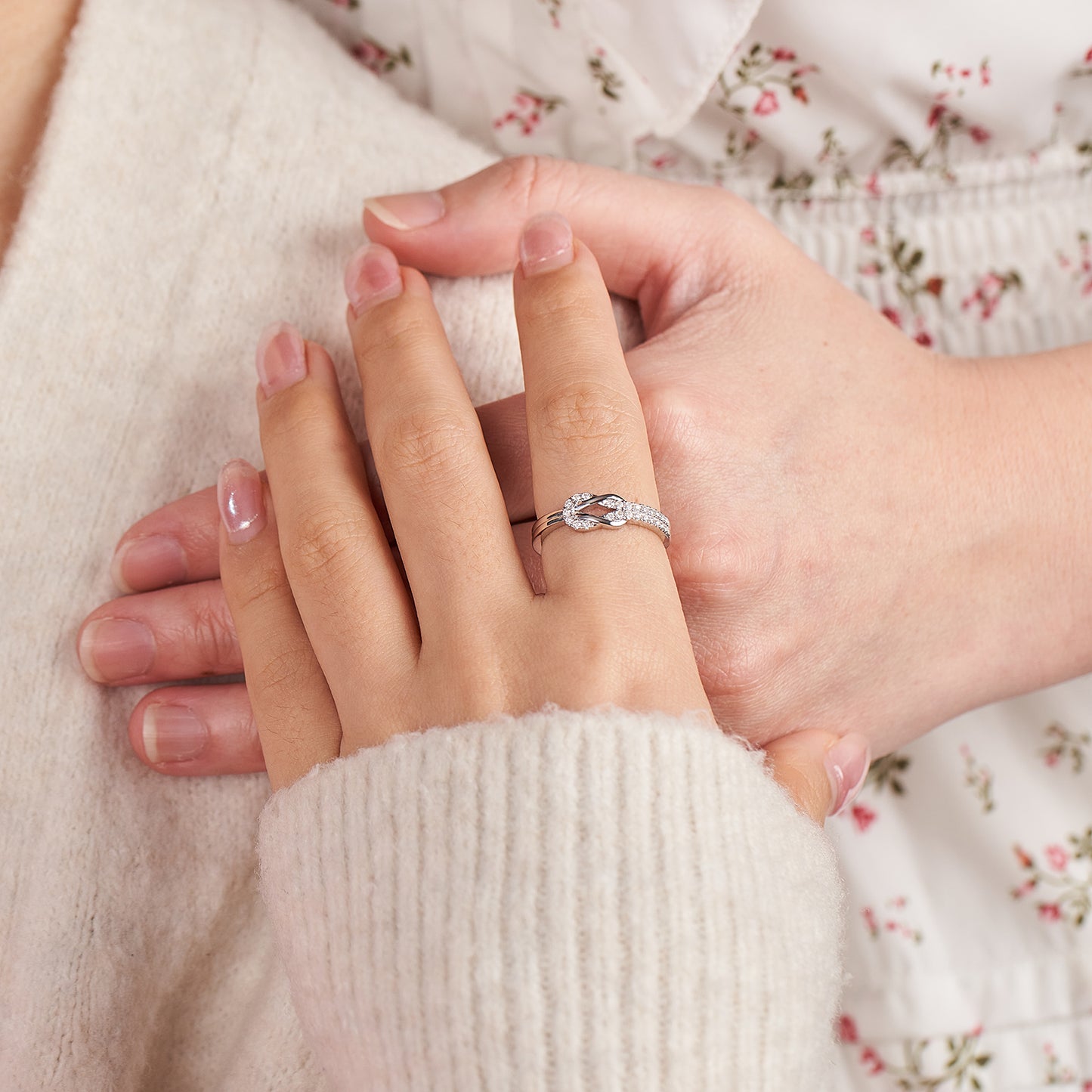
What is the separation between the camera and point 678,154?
110 cm

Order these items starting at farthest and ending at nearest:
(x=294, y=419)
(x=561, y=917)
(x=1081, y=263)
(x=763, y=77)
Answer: (x=1081, y=263), (x=763, y=77), (x=294, y=419), (x=561, y=917)

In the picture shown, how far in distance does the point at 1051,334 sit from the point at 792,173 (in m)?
0.37

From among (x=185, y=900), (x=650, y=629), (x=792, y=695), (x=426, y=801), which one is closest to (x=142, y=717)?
(x=185, y=900)

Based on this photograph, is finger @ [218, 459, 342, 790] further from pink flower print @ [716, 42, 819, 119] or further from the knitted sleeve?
pink flower print @ [716, 42, 819, 119]

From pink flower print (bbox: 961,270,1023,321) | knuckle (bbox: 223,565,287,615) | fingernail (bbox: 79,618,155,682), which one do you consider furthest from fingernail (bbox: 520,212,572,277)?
pink flower print (bbox: 961,270,1023,321)

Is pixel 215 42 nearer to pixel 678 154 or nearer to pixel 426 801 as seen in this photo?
pixel 678 154

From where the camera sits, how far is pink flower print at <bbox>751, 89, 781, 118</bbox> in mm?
990

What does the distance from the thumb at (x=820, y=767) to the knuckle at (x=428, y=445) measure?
0.35m

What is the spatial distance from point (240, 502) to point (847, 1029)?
834mm

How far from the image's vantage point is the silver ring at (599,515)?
650mm

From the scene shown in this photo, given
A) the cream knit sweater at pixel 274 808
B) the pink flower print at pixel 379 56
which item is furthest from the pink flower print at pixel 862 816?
the pink flower print at pixel 379 56

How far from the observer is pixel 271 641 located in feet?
2.39

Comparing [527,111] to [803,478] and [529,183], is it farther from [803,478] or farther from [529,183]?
[803,478]

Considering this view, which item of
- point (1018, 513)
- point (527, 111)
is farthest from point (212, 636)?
point (1018, 513)
